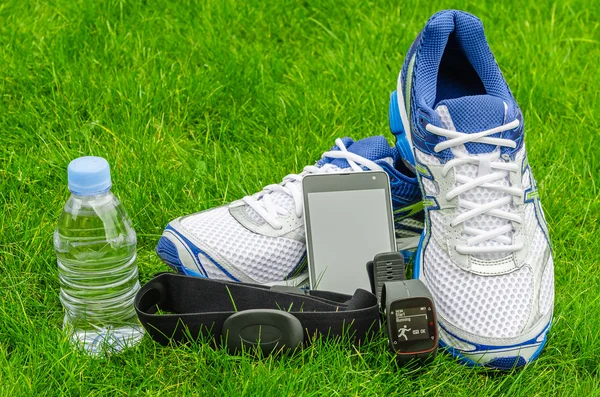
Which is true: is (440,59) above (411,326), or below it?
above

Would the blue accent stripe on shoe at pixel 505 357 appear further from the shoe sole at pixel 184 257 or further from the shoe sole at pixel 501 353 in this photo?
the shoe sole at pixel 184 257

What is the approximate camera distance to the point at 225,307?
2422 mm

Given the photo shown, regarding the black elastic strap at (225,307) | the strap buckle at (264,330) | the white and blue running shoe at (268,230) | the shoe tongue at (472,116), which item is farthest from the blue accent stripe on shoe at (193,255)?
the shoe tongue at (472,116)

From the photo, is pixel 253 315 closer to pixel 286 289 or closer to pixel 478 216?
pixel 286 289

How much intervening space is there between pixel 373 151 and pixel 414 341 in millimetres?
807

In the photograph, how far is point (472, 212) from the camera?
93.0 inches

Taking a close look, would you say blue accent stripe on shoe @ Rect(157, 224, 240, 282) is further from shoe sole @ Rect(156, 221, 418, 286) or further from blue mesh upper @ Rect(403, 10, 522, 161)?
blue mesh upper @ Rect(403, 10, 522, 161)

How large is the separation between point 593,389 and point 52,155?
7.21 feet

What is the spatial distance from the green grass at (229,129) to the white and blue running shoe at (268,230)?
220mm

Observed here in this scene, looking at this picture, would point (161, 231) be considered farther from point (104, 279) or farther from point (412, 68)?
point (412, 68)

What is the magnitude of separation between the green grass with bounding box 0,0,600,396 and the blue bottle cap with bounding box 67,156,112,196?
0.45 metres

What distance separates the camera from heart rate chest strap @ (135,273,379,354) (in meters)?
2.22

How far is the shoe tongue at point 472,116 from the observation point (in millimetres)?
2369

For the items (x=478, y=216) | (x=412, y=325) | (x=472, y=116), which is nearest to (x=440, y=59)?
(x=472, y=116)
